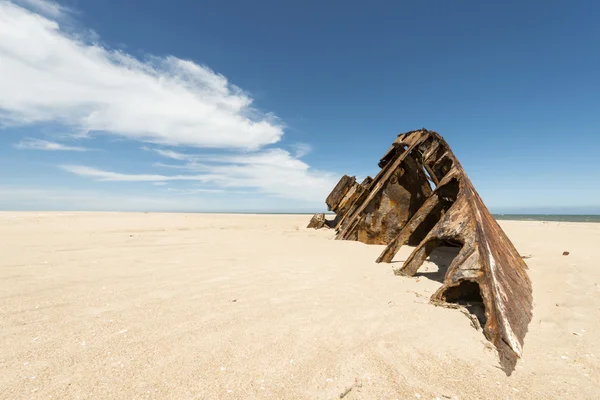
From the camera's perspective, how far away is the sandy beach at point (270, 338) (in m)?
1.78

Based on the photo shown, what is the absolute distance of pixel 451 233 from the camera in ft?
11.1

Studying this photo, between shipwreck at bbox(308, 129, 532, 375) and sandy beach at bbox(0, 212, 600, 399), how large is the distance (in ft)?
0.67

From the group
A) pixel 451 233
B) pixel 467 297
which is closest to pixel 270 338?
pixel 467 297

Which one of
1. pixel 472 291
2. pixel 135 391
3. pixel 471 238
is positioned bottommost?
pixel 135 391

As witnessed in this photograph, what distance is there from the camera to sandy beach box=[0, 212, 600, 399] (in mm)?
1783

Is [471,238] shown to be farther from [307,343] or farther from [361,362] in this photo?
[307,343]

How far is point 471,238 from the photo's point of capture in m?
3.07

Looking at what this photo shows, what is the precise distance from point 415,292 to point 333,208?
7.85 metres

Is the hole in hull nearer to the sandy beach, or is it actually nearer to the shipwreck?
the shipwreck

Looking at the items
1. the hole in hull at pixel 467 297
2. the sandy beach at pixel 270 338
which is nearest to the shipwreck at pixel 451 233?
the hole in hull at pixel 467 297

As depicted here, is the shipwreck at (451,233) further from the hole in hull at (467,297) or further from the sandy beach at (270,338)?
the sandy beach at (270,338)

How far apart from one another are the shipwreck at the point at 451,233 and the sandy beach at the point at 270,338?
204mm

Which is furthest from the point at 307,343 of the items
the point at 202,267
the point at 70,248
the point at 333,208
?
the point at 333,208

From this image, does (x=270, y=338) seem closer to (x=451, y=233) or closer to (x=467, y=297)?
(x=467, y=297)
